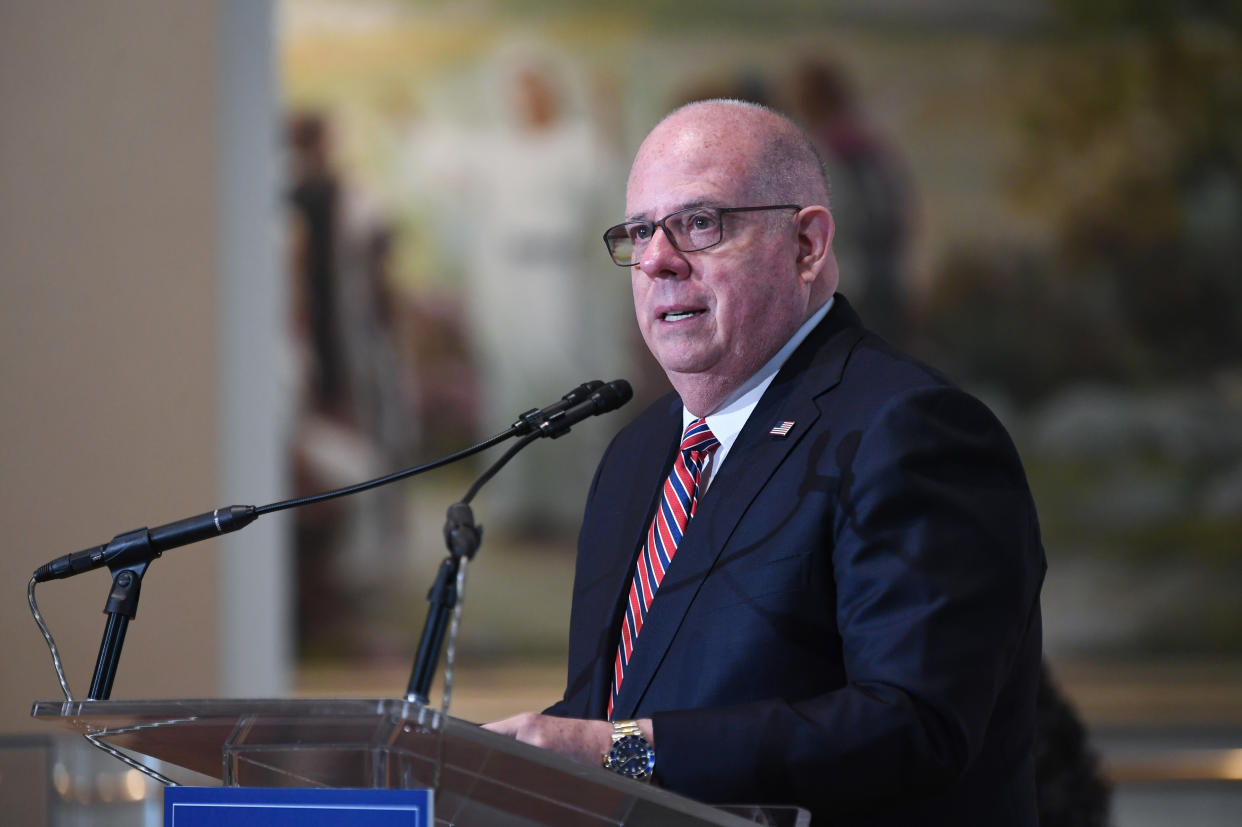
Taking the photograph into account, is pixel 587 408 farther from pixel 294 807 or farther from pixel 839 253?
pixel 839 253

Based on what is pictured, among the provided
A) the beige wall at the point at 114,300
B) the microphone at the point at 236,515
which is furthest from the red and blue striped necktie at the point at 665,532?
the beige wall at the point at 114,300

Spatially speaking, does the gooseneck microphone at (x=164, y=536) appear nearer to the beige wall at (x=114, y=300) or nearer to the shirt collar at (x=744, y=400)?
the shirt collar at (x=744, y=400)

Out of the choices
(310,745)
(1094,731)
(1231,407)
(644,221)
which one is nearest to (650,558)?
(644,221)

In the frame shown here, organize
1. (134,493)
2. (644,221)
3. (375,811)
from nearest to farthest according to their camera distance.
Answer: (375,811) → (644,221) → (134,493)

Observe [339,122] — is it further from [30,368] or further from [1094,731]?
[1094,731]

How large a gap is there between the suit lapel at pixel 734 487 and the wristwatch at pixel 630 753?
30 cm

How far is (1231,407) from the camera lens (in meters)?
5.77

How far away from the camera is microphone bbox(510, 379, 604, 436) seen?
1882 millimetres

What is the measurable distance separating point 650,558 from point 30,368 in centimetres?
375

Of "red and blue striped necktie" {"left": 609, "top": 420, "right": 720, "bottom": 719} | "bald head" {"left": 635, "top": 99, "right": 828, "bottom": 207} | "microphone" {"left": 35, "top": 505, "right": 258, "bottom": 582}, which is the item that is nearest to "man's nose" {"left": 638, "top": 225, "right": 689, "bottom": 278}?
"bald head" {"left": 635, "top": 99, "right": 828, "bottom": 207}

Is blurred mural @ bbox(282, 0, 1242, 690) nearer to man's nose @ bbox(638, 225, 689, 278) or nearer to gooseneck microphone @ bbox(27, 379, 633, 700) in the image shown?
man's nose @ bbox(638, 225, 689, 278)

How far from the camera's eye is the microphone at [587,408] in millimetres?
1916

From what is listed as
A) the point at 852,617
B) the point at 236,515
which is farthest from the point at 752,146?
the point at 236,515

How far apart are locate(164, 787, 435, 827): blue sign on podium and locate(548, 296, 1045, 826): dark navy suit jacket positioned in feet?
1.43
